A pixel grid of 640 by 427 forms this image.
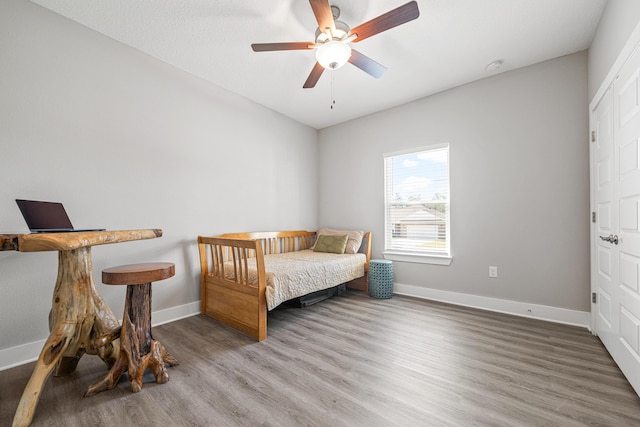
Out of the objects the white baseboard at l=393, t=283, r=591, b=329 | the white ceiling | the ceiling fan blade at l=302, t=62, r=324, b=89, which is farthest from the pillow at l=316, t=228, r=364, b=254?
the ceiling fan blade at l=302, t=62, r=324, b=89

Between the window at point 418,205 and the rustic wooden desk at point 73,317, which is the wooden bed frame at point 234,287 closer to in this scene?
the rustic wooden desk at point 73,317

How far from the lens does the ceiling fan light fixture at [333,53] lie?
1871 millimetres

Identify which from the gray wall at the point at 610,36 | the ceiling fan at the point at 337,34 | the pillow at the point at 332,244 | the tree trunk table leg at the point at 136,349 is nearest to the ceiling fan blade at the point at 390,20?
the ceiling fan at the point at 337,34

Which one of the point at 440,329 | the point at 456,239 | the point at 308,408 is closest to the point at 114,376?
the point at 308,408

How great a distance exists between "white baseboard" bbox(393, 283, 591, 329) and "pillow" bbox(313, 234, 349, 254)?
904mm

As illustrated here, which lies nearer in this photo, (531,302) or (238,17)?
(238,17)

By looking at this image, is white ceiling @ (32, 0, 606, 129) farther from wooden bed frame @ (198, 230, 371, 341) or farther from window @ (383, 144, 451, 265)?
wooden bed frame @ (198, 230, 371, 341)

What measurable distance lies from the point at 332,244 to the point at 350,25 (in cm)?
257

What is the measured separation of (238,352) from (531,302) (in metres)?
2.84

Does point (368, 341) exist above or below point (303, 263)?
below

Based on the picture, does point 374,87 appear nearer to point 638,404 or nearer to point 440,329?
point 440,329

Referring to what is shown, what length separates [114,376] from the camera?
1587 millimetres

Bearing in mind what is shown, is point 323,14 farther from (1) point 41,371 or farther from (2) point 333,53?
(1) point 41,371

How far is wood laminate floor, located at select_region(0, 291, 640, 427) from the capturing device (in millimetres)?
1355
